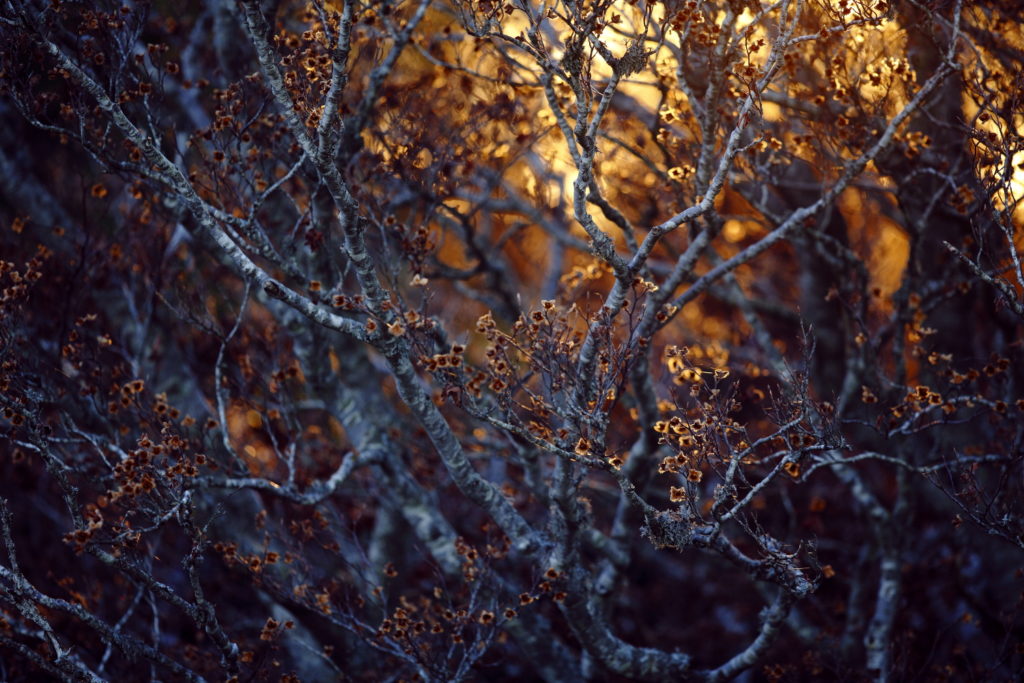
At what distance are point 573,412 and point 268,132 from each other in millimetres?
4095

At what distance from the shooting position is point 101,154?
630 centimetres

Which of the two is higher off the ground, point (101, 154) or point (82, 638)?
point (101, 154)

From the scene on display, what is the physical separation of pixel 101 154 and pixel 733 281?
6.16 meters

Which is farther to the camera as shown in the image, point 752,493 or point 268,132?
point 268,132

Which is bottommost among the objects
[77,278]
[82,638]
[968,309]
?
[82,638]

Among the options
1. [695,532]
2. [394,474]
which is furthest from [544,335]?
[394,474]

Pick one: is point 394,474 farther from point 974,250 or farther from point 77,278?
point 974,250

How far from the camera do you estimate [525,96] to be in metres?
8.87

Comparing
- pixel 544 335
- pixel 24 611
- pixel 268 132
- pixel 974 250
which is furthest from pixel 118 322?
pixel 974 250

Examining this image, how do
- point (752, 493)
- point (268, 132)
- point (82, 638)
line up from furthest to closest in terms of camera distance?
point (82, 638)
point (268, 132)
point (752, 493)

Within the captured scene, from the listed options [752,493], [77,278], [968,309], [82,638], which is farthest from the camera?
[968,309]

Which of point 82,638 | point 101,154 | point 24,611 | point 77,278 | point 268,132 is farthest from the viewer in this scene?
point 82,638

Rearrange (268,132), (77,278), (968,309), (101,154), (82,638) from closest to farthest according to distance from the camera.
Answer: (101,154), (268,132), (77,278), (82,638), (968,309)

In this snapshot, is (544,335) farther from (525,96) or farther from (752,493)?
(525,96)
